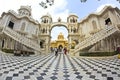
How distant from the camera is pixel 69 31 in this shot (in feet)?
123

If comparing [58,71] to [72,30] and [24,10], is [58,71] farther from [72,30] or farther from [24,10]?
[24,10]

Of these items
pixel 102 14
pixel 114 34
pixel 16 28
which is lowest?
pixel 114 34

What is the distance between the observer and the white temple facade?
755 inches

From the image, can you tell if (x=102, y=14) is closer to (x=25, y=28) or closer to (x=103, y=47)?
(x=103, y=47)

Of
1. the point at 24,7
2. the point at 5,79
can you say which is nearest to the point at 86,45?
the point at 5,79

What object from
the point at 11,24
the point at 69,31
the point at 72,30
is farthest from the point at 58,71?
the point at 72,30

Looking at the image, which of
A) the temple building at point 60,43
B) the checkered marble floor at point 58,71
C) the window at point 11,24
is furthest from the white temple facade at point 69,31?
the checkered marble floor at point 58,71

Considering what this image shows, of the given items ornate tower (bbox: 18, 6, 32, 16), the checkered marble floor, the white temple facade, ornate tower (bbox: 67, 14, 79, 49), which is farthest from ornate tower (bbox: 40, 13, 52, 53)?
the checkered marble floor

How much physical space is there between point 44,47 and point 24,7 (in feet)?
40.4

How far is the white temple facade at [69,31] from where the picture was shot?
19172mm

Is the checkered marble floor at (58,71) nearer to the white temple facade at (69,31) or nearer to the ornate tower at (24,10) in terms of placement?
the white temple facade at (69,31)

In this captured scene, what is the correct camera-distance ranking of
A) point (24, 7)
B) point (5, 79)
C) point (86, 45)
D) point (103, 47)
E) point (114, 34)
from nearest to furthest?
point (5, 79), point (114, 34), point (86, 45), point (103, 47), point (24, 7)

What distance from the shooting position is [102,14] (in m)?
28.5

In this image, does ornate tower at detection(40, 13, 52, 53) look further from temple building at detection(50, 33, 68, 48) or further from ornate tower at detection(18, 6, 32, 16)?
temple building at detection(50, 33, 68, 48)
